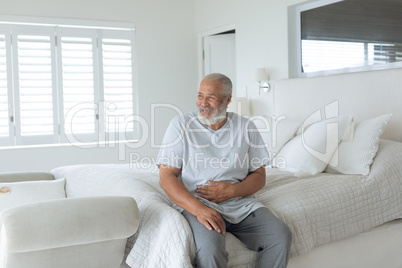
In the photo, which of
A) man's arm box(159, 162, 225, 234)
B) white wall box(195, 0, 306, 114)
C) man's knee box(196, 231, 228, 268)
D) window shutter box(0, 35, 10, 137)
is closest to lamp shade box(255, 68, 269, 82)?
white wall box(195, 0, 306, 114)

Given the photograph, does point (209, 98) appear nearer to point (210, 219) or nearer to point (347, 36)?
point (210, 219)

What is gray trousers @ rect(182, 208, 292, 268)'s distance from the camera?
5.72ft

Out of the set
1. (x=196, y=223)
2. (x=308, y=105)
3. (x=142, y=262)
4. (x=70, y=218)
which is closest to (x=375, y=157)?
(x=308, y=105)

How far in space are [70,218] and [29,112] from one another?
12.5ft

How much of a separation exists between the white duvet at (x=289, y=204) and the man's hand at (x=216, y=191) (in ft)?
0.56

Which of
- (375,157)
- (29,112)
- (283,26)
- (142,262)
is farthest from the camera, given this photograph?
(29,112)

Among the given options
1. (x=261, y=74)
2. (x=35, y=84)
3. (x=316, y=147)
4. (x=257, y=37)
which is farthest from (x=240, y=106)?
(x=35, y=84)

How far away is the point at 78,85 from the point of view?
531 cm

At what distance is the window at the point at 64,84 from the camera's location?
16.3 feet

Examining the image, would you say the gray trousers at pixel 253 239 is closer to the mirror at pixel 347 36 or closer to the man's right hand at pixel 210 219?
the man's right hand at pixel 210 219

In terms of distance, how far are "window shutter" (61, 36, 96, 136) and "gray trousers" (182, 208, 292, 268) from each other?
12.0 feet

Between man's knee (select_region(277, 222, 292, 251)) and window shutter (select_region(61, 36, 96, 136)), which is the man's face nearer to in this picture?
man's knee (select_region(277, 222, 292, 251))

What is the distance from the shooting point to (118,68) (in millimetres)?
5551

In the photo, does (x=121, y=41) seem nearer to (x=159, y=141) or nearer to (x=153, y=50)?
(x=153, y=50)
